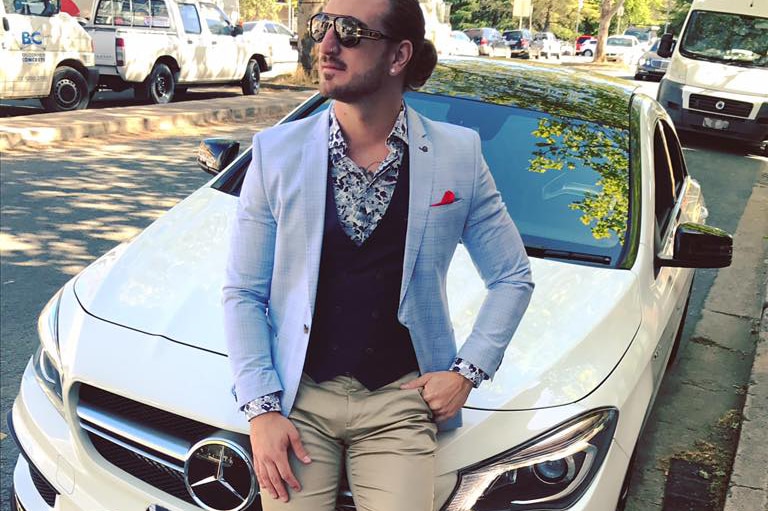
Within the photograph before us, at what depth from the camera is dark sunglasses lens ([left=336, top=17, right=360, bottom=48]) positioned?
170cm

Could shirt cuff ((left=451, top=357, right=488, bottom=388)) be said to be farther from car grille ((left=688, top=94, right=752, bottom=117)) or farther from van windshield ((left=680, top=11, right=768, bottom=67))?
van windshield ((left=680, top=11, right=768, bottom=67))

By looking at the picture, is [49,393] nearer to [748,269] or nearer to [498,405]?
[498,405]

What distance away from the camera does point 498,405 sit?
2.16 meters

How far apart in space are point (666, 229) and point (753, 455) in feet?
3.32

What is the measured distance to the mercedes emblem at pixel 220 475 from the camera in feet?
6.55

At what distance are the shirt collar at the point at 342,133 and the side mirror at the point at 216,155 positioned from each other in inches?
83.0

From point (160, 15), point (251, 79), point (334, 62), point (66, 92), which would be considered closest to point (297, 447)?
point (334, 62)

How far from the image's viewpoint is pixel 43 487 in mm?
2342

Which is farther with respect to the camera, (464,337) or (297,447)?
(464,337)

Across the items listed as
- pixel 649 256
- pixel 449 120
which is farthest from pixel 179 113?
pixel 649 256

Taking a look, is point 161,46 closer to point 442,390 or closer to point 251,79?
point 251,79

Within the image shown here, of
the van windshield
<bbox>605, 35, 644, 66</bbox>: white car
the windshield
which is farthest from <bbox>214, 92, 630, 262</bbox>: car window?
the windshield

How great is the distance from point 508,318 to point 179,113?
11.7 metres

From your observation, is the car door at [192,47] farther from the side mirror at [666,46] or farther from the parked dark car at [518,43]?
the parked dark car at [518,43]
